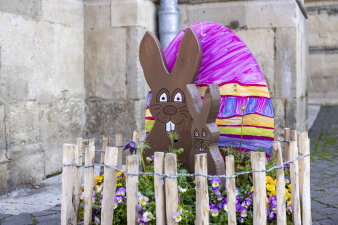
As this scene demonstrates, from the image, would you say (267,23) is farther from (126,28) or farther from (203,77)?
(203,77)

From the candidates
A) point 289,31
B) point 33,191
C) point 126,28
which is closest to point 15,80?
point 33,191

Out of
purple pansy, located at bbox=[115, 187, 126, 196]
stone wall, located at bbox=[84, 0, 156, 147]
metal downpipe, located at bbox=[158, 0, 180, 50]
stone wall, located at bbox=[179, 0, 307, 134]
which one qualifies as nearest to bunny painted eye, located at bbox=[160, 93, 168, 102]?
purple pansy, located at bbox=[115, 187, 126, 196]

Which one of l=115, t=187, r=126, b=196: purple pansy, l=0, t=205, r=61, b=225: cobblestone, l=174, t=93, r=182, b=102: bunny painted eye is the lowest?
l=0, t=205, r=61, b=225: cobblestone

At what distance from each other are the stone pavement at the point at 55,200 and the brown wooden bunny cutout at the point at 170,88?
3.36 ft

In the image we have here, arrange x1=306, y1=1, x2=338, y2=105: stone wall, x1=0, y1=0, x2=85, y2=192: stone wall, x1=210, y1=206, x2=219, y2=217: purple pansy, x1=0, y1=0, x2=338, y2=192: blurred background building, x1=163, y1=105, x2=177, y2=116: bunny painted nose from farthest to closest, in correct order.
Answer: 1. x1=306, y1=1, x2=338, y2=105: stone wall
2. x1=0, y1=0, x2=338, y2=192: blurred background building
3. x1=0, y1=0, x2=85, y2=192: stone wall
4. x1=163, y1=105, x2=177, y2=116: bunny painted nose
5. x1=210, y1=206, x2=219, y2=217: purple pansy

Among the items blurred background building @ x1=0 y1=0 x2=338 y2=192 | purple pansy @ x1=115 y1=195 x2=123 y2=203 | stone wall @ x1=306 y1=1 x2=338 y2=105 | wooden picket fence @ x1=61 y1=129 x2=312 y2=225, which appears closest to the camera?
wooden picket fence @ x1=61 y1=129 x2=312 y2=225

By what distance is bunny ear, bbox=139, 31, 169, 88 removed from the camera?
10.6ft

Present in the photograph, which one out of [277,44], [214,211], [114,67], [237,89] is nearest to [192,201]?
[214,211]

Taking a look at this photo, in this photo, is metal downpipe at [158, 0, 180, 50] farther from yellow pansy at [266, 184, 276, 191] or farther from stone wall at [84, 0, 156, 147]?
yellow pansy at [266, 184, 276, 191]

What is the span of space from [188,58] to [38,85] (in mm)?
2213

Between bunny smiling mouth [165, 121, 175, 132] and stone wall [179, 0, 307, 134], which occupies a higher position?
stone wall [179, 0, 307, 134]

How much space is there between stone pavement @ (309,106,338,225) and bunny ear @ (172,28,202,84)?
1422mm

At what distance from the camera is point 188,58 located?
9.96 feet

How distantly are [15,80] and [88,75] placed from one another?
4.11 feet
